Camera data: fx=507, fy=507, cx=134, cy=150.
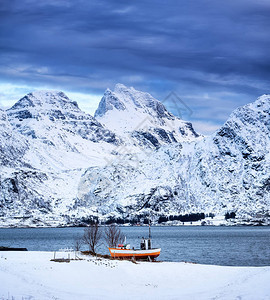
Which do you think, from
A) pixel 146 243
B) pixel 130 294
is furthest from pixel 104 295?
pixel 146 243

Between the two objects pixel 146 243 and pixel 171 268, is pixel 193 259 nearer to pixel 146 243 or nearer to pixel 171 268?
pixel 146 243

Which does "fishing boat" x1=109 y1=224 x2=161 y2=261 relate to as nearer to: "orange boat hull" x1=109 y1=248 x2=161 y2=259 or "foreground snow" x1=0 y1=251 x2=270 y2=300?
"orange boat hull" x1=109 y1=248 x2=161 y2=259

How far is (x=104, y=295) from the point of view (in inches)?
1793

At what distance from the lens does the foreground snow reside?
42.0 meters

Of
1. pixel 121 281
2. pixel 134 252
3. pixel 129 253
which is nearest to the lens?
pixel 121 281

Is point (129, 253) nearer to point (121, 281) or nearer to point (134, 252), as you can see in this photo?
point (134, 252)

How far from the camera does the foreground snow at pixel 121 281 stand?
138 feet

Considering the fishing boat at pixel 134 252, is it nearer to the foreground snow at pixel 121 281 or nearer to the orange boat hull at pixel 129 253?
the orange boat hull at pixel 129 253

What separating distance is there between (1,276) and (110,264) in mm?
21919

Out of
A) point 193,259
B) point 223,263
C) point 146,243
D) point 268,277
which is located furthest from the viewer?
point 193,259

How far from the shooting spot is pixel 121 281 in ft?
178

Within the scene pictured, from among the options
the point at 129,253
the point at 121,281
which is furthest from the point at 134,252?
the point at 121,281

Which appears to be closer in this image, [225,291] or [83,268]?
[225,291]

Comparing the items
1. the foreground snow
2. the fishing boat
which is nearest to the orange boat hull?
the fishing boat
